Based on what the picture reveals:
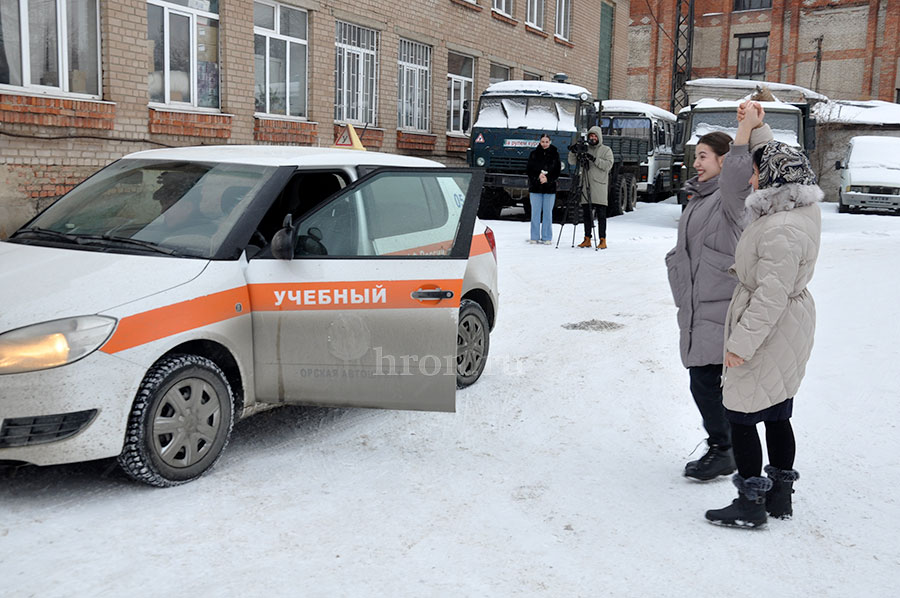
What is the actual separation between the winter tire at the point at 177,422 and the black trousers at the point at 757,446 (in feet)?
7.83

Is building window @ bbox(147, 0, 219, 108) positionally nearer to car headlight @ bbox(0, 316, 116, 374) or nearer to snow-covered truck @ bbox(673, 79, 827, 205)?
snow-covered truck @ bbox(673, 79, 827, 205)

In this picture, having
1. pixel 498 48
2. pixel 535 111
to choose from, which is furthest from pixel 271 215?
pixel 498 48

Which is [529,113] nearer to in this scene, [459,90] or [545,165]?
[459,90]

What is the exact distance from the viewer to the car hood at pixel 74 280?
3969 mm

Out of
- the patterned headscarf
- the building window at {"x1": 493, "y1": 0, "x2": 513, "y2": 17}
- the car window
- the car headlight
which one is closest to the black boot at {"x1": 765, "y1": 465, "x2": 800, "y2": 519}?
the patterned headscarf

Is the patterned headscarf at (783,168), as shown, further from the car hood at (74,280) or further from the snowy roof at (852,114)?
the snowy roof at (852,114)

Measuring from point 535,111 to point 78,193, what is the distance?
14.7 m

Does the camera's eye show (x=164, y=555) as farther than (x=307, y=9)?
No

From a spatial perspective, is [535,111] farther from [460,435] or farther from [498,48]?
[460,435]

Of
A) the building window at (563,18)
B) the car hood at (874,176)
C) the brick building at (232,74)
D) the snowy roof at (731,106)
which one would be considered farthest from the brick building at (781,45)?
the snowy roof at (731,106)

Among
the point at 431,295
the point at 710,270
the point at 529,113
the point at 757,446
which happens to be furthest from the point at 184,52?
the point at 757,446

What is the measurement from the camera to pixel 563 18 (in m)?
28.9

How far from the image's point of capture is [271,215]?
4.98 m

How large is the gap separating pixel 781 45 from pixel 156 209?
45229mm
